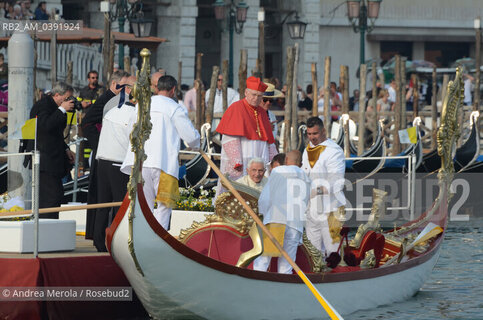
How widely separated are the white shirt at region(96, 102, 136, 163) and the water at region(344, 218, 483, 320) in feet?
6.25

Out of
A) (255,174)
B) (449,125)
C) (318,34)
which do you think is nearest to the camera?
(255,174)

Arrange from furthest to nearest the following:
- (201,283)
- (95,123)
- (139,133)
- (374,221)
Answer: (95,123)
(374,221)
(201,283)
(139,133)

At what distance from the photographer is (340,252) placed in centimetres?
923

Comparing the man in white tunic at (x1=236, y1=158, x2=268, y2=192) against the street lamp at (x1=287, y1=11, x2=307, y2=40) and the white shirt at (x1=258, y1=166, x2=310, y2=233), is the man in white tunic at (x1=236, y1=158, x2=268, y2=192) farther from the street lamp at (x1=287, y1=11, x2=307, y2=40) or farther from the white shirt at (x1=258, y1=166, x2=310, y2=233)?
the street lamp at (x1=287, y1=11, x2=307, y2=40)

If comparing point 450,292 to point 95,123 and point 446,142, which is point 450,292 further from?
point 95,123

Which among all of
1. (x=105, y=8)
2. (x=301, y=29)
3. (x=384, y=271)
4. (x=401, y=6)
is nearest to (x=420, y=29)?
(x=401, y=6)

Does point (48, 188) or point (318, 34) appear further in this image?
point (318, 34)

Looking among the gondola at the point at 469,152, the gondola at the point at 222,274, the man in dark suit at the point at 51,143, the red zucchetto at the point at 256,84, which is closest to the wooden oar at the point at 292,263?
the gondola at the point at 222,274

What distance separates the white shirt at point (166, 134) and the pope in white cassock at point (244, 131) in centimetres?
83

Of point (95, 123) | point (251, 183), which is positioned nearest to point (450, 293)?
point (251, 183)

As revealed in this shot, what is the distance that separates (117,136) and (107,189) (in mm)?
375

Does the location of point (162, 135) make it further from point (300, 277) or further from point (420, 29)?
point (420, 29)

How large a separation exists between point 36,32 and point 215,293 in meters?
9.25

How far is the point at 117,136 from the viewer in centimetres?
906
